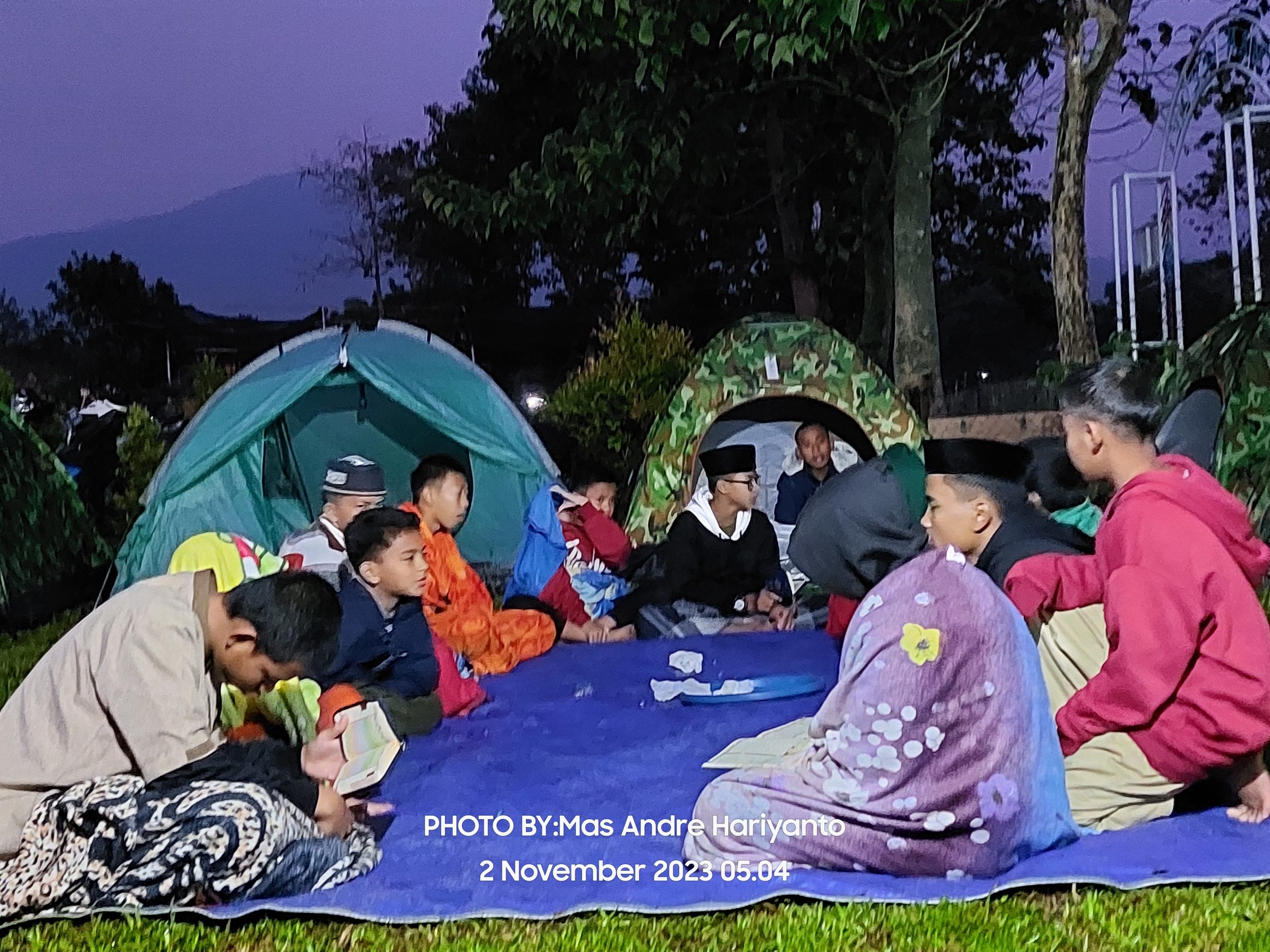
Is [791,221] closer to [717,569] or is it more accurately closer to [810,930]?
[717,569]

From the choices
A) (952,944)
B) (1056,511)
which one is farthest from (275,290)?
(952,944)

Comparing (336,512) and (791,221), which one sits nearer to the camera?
(336,512)

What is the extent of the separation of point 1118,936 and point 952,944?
271 millimetres

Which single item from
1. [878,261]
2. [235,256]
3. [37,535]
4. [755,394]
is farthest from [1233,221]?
[235,256]

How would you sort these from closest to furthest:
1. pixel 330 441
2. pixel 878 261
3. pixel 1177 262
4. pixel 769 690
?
pixel 769 690
pixel 330 441
pixel 1177 262
pixel 878 261

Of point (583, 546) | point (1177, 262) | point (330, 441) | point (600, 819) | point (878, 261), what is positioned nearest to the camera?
point (600, 819)

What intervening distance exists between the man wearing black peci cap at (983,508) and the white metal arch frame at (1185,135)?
10.7ft

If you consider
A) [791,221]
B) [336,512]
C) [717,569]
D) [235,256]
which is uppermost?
[235,256]

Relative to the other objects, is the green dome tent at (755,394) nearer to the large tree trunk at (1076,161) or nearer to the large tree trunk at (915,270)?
the large tree trunk at (915,270)

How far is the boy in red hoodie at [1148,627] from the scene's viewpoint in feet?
6.85

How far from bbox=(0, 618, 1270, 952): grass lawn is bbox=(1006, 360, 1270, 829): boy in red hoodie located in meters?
0.25

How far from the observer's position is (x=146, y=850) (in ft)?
6.46

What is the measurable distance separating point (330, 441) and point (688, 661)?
233 centimetres

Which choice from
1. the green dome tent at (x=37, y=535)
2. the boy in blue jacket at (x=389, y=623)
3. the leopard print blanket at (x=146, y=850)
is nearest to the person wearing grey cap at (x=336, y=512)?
the boy in blue jacket at (x=389, y=623)
